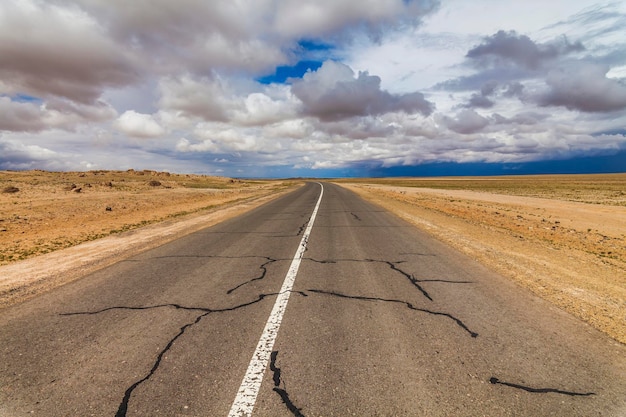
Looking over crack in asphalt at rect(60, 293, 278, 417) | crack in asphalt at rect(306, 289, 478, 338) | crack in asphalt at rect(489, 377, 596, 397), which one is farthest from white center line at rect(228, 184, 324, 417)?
crack in asphalt at rect(489, 377, 596, 397)

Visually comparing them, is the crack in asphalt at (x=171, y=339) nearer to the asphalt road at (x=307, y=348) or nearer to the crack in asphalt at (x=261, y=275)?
the asphalt road at (x=307, y=348)

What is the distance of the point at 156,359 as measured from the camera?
368 centimetres

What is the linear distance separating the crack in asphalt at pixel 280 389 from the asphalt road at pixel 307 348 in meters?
0.01

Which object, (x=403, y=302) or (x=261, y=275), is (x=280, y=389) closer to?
(x=403, y=302)

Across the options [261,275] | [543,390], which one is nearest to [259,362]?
[543,390]

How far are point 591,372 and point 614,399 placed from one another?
446mm

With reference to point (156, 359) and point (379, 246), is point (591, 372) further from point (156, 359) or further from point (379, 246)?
point (379, 246)

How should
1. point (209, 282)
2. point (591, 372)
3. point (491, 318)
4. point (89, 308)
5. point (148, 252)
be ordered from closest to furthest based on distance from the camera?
point (591, 372), point (491, 318), point (89, 308), point (209, 282), point (148, 252)

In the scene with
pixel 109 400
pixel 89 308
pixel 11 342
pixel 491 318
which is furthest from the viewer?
pixel 89 308

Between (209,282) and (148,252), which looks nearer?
(209,282)

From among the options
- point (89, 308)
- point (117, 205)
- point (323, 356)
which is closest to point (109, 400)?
point (323, 356)

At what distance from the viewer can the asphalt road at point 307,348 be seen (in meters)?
3.00

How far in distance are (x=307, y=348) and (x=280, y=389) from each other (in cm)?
79

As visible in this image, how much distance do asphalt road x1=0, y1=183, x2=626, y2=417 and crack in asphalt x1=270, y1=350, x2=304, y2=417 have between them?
0.4 inches
